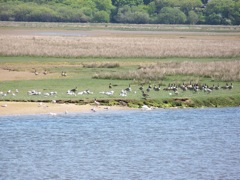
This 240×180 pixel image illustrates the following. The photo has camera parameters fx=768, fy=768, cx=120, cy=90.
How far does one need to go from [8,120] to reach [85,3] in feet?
359

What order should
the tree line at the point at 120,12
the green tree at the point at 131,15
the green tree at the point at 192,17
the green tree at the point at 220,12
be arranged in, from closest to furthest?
1. the tree line at the point at 120,12
2. the green tree at the point at 220,12
3. the green tree at the point at 192,17
4. the green tree at the point at 131,15

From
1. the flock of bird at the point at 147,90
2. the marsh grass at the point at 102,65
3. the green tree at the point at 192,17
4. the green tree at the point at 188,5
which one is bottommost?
the green tree at the point at 192,17

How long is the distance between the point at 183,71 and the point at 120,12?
92.8 meters

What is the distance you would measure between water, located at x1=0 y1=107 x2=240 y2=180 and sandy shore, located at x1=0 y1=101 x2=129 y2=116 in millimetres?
500

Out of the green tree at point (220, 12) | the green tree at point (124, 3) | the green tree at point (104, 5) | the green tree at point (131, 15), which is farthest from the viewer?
the green tree at point (124, 3)

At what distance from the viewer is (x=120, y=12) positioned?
5162 inches

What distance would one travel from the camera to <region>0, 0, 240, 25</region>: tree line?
12344cm

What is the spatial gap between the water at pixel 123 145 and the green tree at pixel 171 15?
96.8 meters

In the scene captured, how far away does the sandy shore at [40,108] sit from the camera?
1094 inches

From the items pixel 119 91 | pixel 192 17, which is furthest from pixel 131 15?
pixel 119 91

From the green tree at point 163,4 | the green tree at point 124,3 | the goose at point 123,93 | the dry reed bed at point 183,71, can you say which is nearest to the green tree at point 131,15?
the green tree at point 163,4

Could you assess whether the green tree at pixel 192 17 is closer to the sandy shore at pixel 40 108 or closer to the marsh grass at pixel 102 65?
the marsh grass at pixel 102 65

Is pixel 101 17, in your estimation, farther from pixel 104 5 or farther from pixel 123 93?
pixel 123 93

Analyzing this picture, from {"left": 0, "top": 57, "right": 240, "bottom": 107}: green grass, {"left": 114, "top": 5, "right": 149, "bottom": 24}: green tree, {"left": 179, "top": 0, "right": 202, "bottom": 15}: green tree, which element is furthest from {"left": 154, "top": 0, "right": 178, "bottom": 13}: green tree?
{"left": 0, "top": 57, "right": 240, "bottom": 107}: green grass
